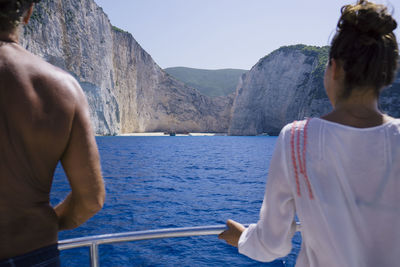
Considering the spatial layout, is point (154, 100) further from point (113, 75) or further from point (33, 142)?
point (33, 142)

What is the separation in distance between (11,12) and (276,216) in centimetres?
99

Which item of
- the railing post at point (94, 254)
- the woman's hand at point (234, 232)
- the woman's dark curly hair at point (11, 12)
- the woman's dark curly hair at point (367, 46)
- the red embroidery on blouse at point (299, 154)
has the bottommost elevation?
the railing post at point (94, 254)

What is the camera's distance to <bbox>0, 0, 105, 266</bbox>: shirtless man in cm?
83

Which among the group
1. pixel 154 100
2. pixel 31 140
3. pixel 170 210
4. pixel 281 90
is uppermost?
pixel 281 90

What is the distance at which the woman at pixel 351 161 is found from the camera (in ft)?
2.49

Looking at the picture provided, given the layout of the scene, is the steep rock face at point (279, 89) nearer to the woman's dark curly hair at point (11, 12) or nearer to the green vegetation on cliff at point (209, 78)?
the woman's dark curly hair at point (11, 12)

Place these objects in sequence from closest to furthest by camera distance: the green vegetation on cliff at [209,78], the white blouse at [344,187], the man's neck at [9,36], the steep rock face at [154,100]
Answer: the white blouse at [344,187], the man's neck at [9,36], the steep rock face at [154,100], the green vegetation on cliff at [209,78]

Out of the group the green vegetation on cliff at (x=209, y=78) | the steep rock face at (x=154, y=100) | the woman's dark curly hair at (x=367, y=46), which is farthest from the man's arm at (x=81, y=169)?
the green vegetation on cliff at (x=209, y=78)

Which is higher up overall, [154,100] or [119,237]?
[154,100]

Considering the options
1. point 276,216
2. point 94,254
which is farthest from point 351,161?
point 94,254

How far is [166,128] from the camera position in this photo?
7662 centimetres

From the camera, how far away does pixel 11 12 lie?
854 millimetres

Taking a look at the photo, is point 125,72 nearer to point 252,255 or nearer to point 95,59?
point 95,59

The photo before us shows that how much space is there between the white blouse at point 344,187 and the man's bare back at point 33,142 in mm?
636
